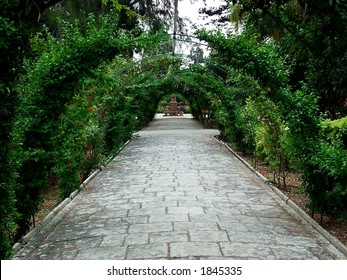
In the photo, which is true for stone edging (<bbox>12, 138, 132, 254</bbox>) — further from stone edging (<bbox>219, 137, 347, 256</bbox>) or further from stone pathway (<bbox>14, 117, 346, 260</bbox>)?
stone edging (<bbox>219, 137, 347, 256</bbox>)

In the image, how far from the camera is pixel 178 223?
5.61 metres

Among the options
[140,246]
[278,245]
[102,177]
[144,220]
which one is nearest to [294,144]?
[278,245]

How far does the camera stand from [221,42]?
6547mm

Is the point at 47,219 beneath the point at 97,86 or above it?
beneath

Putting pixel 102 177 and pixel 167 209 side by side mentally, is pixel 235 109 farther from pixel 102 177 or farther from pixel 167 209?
pixel 167 209

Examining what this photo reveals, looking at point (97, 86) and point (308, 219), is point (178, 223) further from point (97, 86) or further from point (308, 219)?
point (97, 86)

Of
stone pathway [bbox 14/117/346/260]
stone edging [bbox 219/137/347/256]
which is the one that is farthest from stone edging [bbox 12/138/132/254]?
stone edging [bbox 219/137/347/256]

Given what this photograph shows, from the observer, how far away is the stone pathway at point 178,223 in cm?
462

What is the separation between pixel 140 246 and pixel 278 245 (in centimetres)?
155

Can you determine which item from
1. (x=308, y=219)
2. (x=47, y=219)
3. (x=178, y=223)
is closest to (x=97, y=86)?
(x=47, y=219)

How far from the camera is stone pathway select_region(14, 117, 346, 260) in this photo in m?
4.62

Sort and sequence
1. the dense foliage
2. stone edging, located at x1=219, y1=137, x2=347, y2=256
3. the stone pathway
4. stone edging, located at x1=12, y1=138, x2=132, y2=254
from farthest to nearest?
stone edging, located at x1=12, y1=138, x2=132, y2=254 → stone edging, located at x1=219, y1=137, x2=347, y2=256 → the stone pathway → the dense foliage

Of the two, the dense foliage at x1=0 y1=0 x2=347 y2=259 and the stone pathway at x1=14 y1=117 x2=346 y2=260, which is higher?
the dense foliage at x1=0 y1=0 x2=347 y2=259
